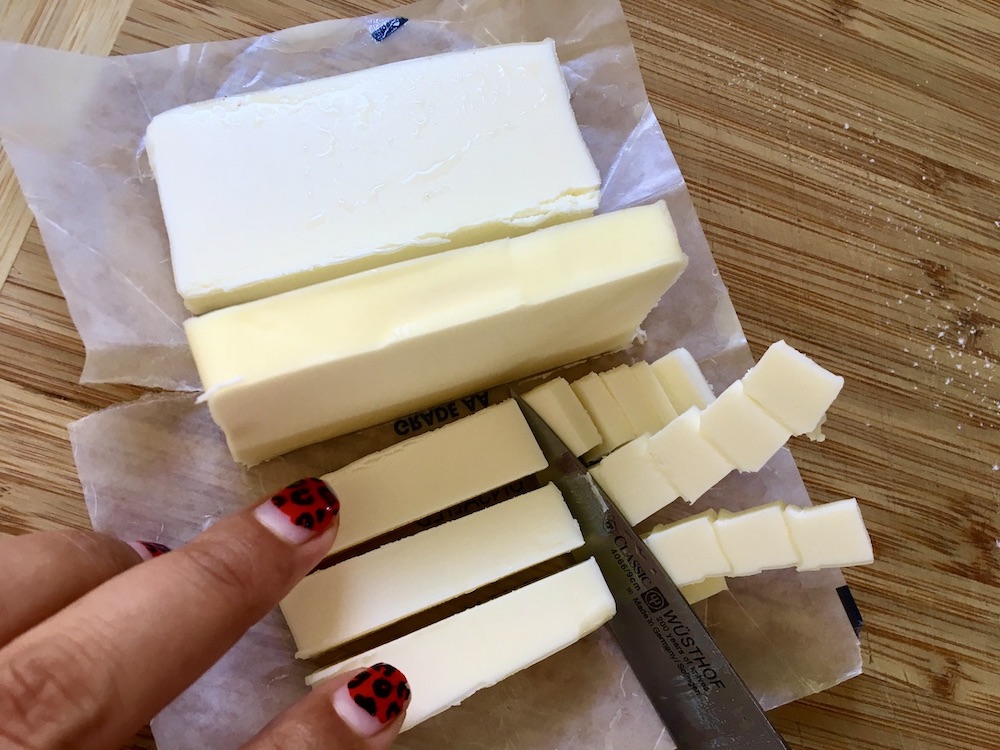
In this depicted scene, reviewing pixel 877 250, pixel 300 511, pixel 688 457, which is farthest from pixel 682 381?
pixel 300 511

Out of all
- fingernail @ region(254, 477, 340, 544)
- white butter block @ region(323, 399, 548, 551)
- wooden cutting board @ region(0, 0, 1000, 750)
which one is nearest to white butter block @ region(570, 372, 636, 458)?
white butter block @ region(323, 399, 548, 551)

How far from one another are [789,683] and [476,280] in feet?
3.18

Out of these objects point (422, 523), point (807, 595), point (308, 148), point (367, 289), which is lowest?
point (807, 595)

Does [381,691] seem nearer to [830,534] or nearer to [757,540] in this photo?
[757,540]

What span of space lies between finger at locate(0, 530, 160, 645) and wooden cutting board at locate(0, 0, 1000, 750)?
0.91 m

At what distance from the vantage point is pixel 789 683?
1.45m

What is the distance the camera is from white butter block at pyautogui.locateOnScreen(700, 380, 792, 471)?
1243 millimetres

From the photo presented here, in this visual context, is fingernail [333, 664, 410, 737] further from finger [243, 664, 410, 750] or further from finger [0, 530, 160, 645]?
finger [0, 530, 160, 645]

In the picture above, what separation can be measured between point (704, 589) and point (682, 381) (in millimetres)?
388

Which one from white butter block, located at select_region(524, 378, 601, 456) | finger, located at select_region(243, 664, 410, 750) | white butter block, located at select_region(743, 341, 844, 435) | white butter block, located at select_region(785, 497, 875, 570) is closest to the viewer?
finger, located at select_region(243, 664, 410, 750)

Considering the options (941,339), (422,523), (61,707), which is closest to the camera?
(61,707)

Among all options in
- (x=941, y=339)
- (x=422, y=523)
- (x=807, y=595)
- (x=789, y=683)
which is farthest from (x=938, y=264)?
(x=422, y=523)

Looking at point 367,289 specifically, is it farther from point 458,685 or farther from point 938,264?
point 938,264

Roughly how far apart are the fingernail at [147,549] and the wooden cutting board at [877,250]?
908 millimetres
